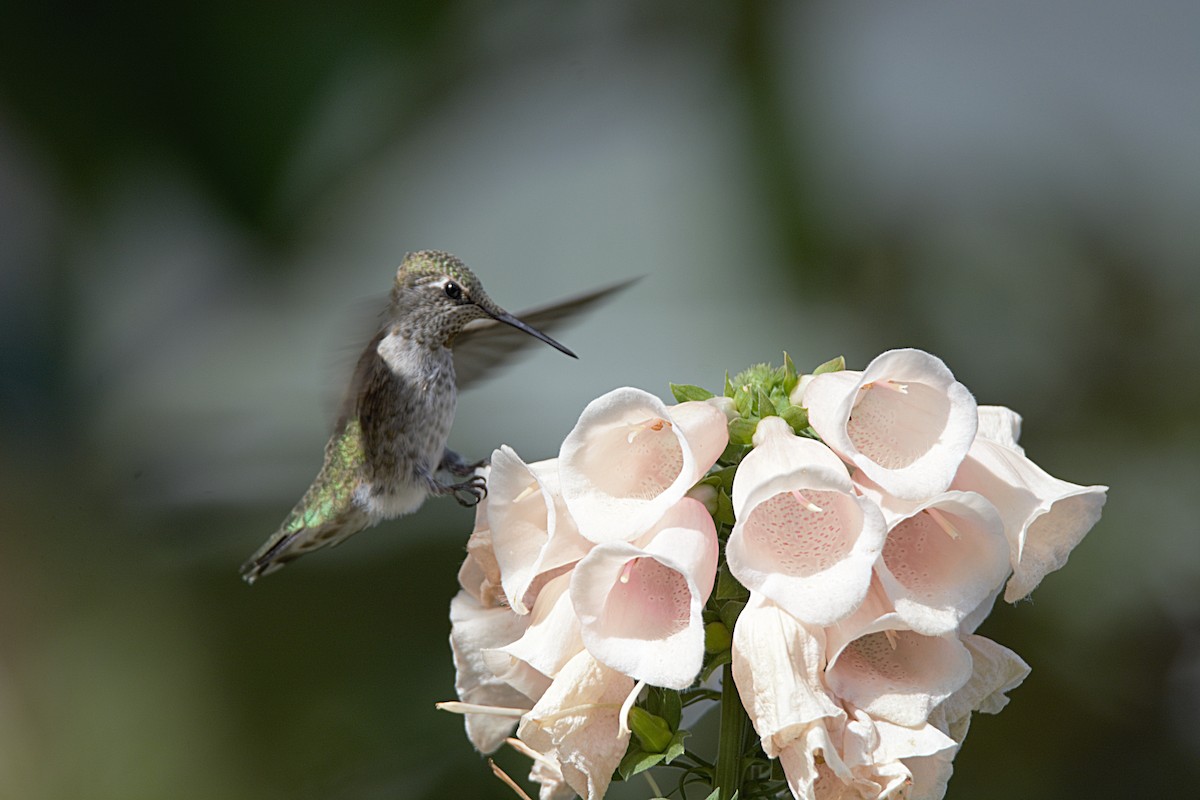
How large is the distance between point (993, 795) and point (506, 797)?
90 centimetres

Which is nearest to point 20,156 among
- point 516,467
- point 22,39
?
point 22,39

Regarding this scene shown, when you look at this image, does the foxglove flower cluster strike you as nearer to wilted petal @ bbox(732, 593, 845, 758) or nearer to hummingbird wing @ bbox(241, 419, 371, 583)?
wilted petal @ bbox(732, 593, 845, 758)

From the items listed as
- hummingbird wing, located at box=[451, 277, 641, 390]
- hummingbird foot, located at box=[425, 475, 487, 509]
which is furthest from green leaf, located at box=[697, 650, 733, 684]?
hummingbird wing, located at box=[451, 277, 641, 390]

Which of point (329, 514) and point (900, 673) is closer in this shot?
point (900, 673)

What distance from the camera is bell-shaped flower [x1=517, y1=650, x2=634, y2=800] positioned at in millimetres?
657

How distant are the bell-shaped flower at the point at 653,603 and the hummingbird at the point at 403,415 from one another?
0.40 m

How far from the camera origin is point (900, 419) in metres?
0.69

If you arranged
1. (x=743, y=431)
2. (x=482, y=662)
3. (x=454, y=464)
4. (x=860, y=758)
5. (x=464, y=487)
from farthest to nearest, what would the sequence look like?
1. (x=454, y=464)
2. (x=464, y=487)
3. (x=482, y=662)
4. (x=743, y=431)
5. (x=860, y=758)

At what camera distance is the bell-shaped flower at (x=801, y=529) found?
580mm

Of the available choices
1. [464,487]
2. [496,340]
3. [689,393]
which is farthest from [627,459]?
[496,340]

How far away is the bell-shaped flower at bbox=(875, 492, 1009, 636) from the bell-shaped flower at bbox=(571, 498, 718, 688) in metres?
0.11

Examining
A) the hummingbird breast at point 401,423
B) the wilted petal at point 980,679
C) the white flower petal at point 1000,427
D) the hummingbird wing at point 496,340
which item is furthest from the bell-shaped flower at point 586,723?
the hummingbird wing at point 496,340

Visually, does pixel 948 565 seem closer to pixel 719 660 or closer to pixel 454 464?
pixel 719 660

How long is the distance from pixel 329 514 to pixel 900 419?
69cm
